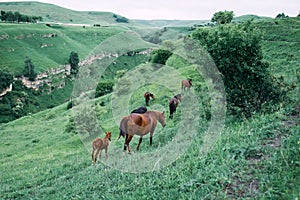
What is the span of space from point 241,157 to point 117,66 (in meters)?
85.1

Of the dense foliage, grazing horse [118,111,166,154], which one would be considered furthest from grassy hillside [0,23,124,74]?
grazing horse [118,111,166,154]

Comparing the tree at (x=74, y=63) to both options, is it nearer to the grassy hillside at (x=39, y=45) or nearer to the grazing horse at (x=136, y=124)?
the grassy hillside at (x=39, y=45)

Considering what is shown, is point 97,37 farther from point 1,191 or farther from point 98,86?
point 1,191

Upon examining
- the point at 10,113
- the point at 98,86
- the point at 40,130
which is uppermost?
the point at 98,86

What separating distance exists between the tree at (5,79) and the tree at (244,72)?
224ft

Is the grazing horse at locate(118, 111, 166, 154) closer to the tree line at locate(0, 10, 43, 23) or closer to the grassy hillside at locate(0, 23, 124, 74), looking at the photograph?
the grassy hillside at locate(0, 23, 124, 74)

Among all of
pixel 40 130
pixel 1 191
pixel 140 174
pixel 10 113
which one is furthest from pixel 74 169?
pixel 10 113

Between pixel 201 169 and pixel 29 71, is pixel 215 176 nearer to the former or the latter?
pixel 201 169

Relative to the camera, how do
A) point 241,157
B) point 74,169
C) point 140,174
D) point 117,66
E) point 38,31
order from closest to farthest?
point 241,157 < point 140,174 < point 74,169 < point 117,66 < point 38,31

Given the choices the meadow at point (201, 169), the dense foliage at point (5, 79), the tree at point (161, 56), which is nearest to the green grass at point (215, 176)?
the meadow at point (201, 169)

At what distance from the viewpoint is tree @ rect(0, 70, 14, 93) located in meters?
70.2

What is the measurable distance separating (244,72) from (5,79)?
69.9 meters

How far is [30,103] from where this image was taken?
235 ft

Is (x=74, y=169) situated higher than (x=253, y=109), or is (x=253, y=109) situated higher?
(x=253, y=109)
